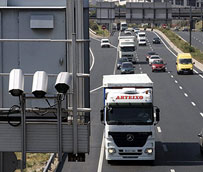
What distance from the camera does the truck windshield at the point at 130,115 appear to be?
78.7ft

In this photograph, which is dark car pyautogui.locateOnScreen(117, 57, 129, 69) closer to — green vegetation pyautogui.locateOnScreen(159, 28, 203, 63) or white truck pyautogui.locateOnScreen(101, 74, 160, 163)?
green vegetation pyautogui.locateOnScreen(159, 28, 203, 63)

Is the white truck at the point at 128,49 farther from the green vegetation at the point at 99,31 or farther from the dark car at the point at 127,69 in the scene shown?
the green vegetation at the point at 99,31

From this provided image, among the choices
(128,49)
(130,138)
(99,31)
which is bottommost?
(130,138)

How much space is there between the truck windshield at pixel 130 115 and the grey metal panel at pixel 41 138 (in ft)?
40.5

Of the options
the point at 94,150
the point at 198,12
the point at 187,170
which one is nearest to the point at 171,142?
the point at 94,150

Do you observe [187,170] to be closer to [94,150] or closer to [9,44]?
[94,150]

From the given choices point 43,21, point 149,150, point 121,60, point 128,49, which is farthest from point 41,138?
point 128,49

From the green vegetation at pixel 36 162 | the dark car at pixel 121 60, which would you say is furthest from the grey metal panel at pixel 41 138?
the dark car at pixel 121 60

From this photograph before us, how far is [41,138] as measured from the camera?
1165 cm

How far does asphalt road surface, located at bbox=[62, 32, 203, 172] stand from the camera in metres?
25.1

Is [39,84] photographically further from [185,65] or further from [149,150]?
[185,65]

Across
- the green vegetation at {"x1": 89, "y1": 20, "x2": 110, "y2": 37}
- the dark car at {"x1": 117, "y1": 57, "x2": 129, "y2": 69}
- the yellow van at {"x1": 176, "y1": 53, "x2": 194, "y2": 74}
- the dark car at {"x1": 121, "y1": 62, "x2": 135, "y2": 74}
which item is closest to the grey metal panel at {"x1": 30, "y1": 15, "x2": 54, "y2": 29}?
the dark car at {"x1": 121, "y1": 62, "x2": 135, "y2": 74}

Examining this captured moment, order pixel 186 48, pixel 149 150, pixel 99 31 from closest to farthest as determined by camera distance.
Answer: pixel 149 150
pixel 186 48
pixel 99 31

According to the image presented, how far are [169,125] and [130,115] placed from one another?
42.0 feet
